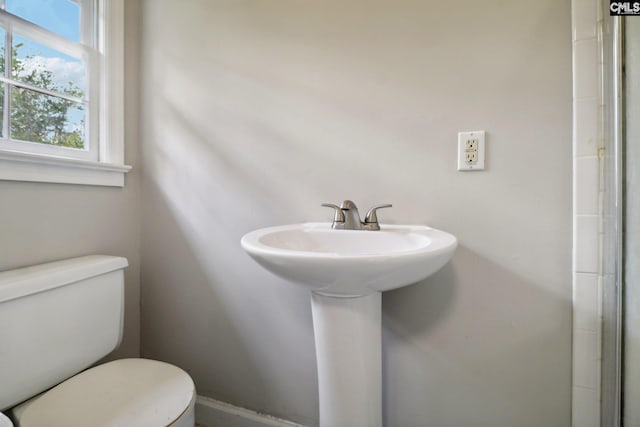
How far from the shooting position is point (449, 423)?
2.95 ft

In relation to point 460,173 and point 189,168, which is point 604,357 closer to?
point 460,173

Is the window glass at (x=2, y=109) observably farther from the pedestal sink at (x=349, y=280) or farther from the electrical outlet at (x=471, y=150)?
the electrical outlet at (x=471, y=150)

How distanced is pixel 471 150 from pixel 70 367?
1.38 m

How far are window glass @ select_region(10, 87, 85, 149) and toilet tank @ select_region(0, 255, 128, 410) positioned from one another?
45 cm

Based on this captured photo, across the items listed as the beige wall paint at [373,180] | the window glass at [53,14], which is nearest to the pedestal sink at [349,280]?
the beige wall paint at [373,180]

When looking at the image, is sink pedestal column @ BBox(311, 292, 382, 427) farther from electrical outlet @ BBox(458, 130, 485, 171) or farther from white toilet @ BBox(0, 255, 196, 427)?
electrical outlet @ BBox(458, 130, 485, 171)

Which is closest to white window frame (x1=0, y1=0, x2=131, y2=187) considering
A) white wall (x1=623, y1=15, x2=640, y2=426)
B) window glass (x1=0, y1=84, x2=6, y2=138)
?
window glass (x1=0, y1=84, x2=6, y2=138)

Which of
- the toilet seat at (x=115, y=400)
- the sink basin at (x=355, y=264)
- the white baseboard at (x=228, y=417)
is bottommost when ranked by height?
the white baseboard at (x=228, y=417)

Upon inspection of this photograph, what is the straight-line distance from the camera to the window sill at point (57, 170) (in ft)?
2.86

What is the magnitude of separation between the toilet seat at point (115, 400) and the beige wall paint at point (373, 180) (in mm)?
344

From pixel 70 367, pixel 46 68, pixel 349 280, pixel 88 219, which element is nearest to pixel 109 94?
pixel 46 68

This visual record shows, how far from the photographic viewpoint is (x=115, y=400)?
75cm

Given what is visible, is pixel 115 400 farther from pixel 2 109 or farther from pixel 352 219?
pixel 2 109

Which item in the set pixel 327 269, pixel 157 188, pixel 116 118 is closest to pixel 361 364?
pixel 327 269
